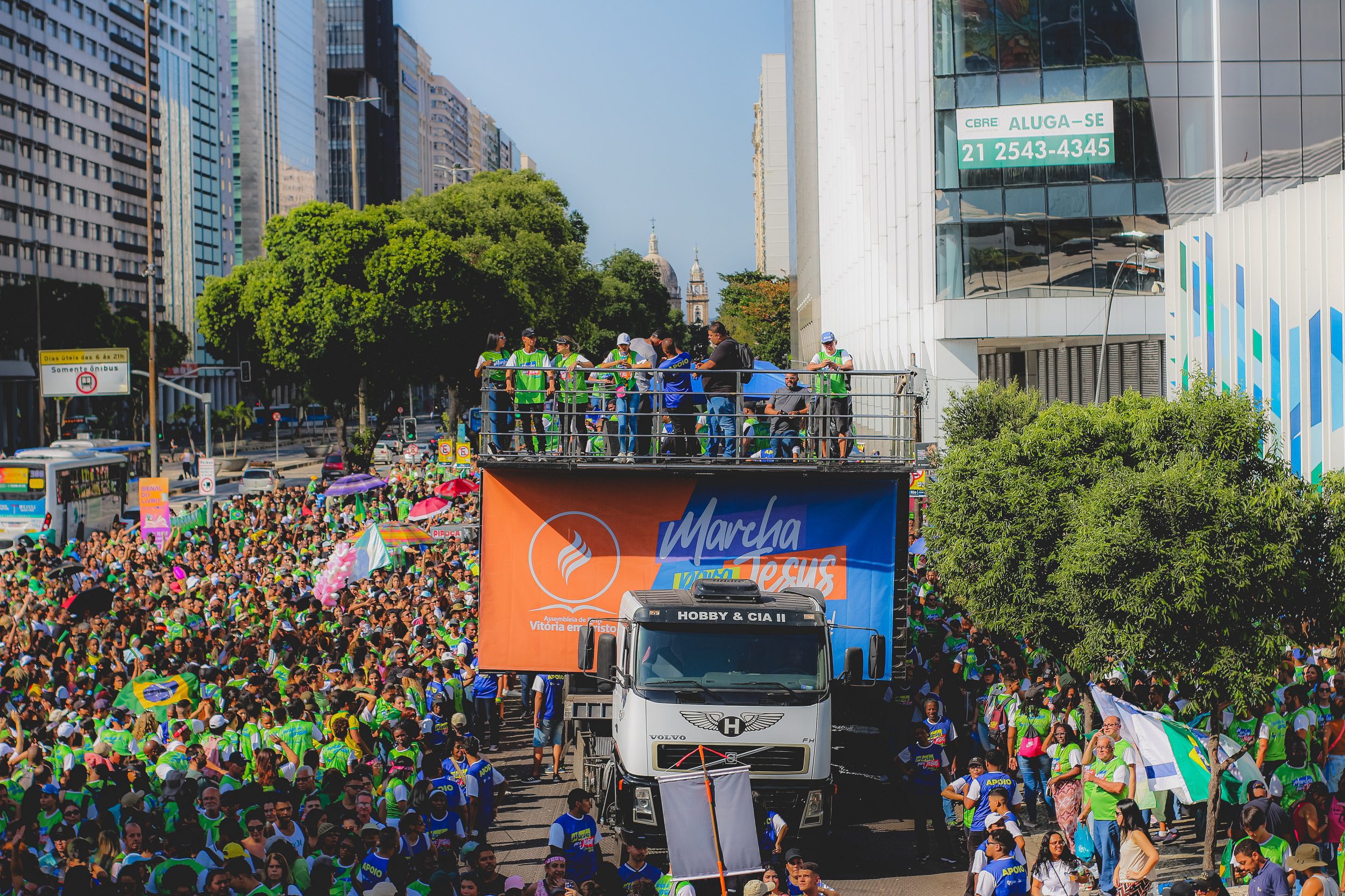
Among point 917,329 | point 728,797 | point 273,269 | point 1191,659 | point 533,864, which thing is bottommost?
point 533,864

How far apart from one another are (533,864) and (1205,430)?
7486 millimetres

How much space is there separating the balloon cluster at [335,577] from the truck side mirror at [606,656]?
11859mm

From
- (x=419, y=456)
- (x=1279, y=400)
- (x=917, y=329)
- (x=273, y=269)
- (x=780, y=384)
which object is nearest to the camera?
(x=780, y=384)

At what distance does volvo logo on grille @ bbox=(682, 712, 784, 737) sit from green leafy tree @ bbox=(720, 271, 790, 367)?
82.0 m

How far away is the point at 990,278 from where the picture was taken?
105 feet

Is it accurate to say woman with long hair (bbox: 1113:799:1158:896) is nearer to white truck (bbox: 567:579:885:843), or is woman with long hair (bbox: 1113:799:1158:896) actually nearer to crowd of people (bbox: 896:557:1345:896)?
crowd of people (bbox: 896:557:1345:896)

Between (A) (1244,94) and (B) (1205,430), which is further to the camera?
(A) (1244,94)

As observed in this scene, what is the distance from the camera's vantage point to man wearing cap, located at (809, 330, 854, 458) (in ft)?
45.8

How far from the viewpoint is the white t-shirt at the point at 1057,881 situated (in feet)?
30.6

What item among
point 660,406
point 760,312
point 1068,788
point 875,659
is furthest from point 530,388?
point 760,312

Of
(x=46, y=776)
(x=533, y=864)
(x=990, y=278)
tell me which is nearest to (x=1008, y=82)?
(x=990, y=278)

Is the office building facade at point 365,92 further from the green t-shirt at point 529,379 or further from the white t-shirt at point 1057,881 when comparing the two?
the white t-shirt at point 1057,881

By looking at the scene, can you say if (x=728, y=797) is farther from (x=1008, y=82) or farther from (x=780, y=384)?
(x=1008, y=82)

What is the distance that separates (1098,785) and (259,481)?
44.5m
